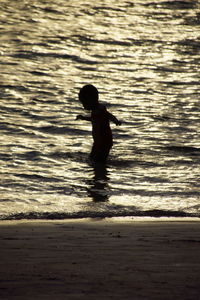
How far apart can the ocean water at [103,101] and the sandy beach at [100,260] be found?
30.4 inches

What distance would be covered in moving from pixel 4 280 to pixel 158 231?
65.1 inches

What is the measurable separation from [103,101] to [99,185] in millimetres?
4202

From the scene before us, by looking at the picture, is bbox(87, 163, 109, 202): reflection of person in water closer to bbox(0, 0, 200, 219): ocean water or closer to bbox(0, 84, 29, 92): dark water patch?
bbox(0, 0, 200, 219): ocean water

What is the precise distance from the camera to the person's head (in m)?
8.67

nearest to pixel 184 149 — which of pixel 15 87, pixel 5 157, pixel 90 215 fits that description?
pixel 5 157

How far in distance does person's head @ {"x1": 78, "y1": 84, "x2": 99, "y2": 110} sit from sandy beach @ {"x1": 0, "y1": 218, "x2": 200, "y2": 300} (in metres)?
3.15

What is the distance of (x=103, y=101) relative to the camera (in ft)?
39.0

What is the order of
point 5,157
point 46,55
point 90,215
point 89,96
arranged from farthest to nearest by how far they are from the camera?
point 46,55, point 5,157, point 89,96, point 90,215

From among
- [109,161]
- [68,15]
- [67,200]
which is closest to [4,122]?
[109,161]

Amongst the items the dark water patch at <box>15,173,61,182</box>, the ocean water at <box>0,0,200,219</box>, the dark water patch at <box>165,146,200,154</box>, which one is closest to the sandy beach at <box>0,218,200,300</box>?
the ocean water at <box>0,0,200,219</box>

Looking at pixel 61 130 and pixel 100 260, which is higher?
pixel 100 260

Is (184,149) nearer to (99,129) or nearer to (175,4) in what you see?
(99,129)

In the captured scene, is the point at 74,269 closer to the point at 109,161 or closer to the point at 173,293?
the point at 173,293

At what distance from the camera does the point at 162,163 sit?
8.89 m
